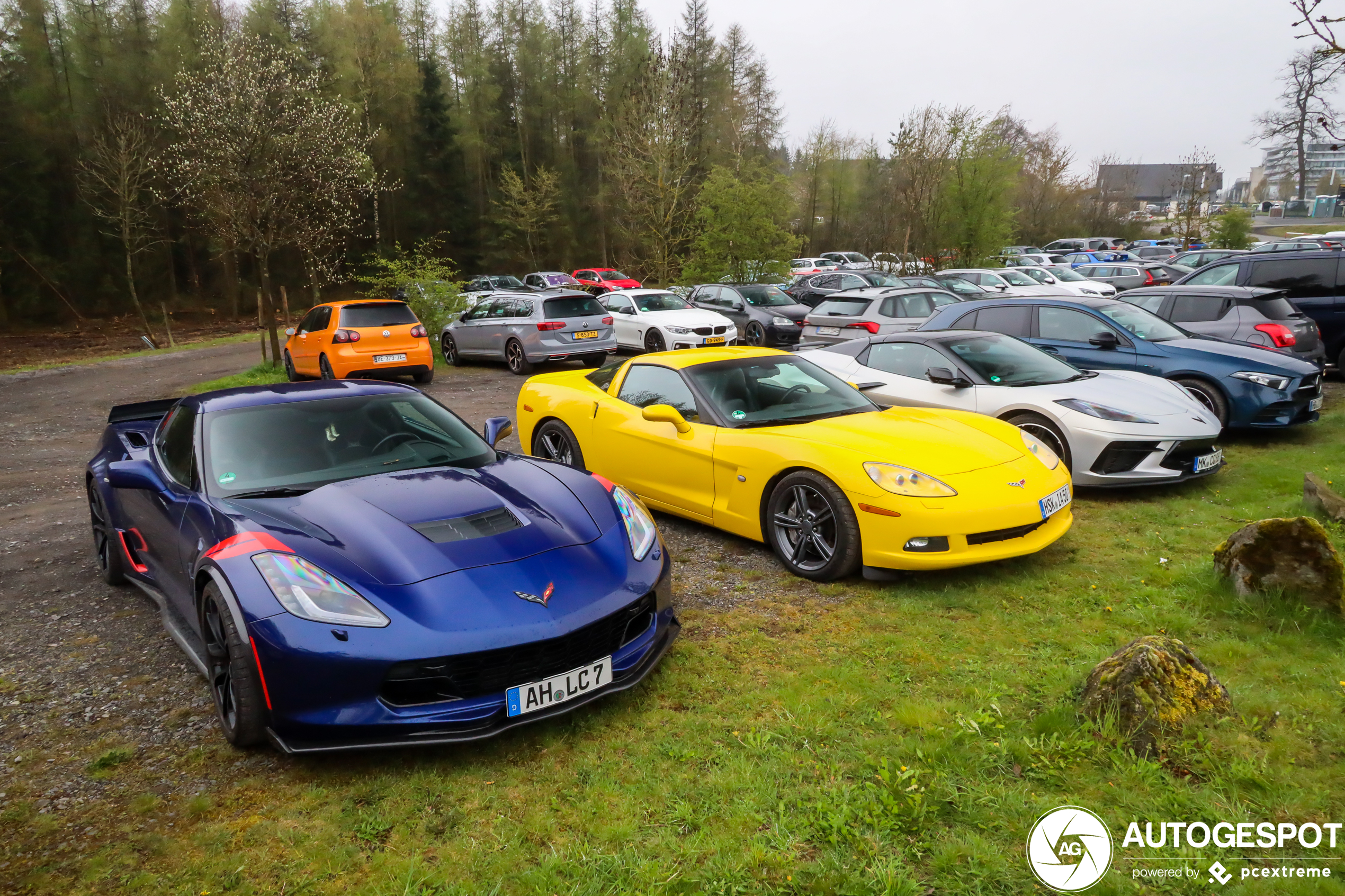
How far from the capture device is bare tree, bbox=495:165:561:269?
41750 millimetres

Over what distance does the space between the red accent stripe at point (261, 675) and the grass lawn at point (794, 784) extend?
1.08 ft

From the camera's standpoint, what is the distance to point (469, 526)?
3.51m

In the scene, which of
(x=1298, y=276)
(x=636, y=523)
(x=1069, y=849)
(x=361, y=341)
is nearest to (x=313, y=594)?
(x=636, y=523)

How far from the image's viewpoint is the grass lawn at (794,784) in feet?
8.16

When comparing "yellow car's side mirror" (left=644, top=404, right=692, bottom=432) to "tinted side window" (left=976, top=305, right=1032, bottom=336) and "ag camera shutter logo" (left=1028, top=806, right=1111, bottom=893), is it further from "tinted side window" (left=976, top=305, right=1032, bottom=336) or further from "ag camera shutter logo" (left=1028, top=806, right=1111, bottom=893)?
"tinted side window" (left=976, top=305, right=1032, bottom=336)

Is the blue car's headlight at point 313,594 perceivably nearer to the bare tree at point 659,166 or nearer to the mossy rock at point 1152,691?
the mossy rock at point 1152,691

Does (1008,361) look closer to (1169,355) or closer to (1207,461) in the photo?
(1207,461)

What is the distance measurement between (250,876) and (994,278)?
23004 mm

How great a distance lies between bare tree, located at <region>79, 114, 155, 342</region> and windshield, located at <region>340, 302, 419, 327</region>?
15730 mm

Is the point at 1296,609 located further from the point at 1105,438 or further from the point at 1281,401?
Answer: the point at 1281,401

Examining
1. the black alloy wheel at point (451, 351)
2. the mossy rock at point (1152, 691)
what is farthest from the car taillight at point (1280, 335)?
the black alloy wheel at point (451, 351)

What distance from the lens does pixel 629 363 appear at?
650cm

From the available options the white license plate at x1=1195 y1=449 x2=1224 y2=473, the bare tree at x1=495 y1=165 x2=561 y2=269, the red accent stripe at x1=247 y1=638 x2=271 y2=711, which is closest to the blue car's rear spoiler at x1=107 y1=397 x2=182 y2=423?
the red accent stripe at x1=247 y1=638 x2=271 y2=711

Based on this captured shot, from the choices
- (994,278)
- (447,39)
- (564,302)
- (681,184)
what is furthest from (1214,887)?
(447,39)
